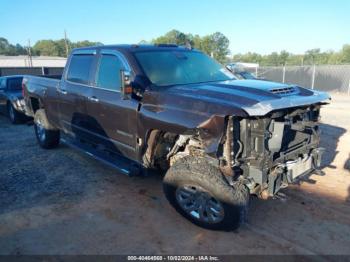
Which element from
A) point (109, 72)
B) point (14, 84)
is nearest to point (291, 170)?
point (109, 72)

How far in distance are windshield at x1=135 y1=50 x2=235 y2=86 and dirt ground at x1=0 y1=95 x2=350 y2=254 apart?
1.70 meters

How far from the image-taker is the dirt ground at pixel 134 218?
3572 millimetres

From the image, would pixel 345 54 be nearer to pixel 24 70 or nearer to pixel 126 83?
pixel 24 70

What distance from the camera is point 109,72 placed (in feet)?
16.0

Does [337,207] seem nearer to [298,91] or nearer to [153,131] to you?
[298,91]

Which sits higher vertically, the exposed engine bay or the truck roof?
the truck roof

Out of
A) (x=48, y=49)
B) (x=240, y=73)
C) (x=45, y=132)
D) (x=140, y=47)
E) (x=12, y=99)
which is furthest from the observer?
(x=48, y=49)

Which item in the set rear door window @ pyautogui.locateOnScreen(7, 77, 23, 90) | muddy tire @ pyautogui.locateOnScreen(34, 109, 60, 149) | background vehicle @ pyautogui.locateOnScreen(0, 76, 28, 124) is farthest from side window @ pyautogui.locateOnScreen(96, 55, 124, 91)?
rear door window @ pyautogui.locateOnScreen(7, 77, 23, 90)

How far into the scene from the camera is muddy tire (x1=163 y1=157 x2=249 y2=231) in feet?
11.6

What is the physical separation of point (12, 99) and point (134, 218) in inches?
327

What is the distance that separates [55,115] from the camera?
6.53m

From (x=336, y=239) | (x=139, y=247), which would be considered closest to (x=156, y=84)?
(x=139, y=247)

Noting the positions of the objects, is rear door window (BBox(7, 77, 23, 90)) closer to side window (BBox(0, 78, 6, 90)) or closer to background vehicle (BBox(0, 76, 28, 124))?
background vehicle (BBox(0, 76, 28, 124))

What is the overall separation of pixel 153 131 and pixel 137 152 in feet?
1.53
